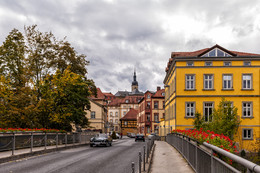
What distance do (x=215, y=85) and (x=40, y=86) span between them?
22.9 metres

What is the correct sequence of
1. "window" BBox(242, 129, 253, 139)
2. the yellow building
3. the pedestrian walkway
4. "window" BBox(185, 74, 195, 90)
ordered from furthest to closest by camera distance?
"window" BBox(185, 74, 195, 90) < the yellow building < "window" BBox(242, 129, 253, 139) < the pedestrian walkway

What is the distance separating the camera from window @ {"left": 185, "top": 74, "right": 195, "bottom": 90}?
42.2 metres

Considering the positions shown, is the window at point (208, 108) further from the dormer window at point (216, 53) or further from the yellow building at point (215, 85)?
the dormer window at point (216, 53)

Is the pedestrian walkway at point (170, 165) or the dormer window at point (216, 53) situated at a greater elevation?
the dormer window at point (216, 53)

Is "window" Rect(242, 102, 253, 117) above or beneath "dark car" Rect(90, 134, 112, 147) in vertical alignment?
above

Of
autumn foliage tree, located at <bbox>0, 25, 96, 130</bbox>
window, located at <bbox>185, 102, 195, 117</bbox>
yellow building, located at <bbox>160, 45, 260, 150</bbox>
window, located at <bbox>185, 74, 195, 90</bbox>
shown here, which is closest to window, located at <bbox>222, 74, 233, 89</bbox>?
yellow building, located at <bbox>160, 45, 260, 150</bbox>

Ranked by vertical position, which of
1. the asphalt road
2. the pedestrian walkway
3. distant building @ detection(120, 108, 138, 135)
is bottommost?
distant building @ detection(120, 108, 138, 135)

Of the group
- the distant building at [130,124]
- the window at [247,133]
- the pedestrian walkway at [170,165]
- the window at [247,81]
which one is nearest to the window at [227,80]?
the window at [247,81]

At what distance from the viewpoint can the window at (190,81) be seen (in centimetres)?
4219

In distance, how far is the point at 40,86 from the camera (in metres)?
33.9

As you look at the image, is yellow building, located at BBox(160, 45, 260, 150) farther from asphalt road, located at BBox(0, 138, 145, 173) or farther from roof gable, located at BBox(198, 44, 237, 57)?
asphalt road, located at BBox(0, 138, 145, 173)

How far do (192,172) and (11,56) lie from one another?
3495cm

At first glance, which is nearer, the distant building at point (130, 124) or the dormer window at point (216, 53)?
the dormer window at point (216, 53)

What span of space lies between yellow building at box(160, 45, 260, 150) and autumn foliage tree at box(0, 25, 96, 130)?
41.5ft
